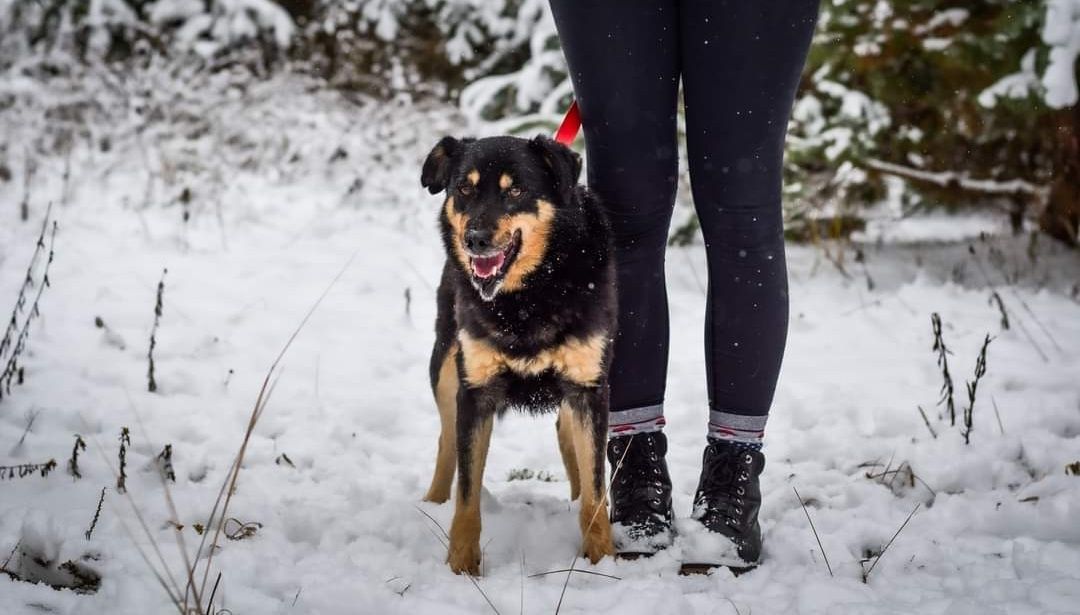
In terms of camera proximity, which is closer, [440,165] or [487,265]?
[487,265]

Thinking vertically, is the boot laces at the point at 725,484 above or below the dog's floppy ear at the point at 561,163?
below

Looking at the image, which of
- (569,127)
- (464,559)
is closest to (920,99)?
(569,127)

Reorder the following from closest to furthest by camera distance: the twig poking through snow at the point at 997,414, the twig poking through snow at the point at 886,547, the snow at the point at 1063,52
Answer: the twig poking through snow at the point at 886,547 → the twig poking through snow at the point at 997,414 → the snow at the point at 1063,52

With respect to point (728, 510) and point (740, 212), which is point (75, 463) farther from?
point (740, 212)

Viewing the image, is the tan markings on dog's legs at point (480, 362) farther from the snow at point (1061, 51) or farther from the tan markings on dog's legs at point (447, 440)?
the snow at point (1061, 51)

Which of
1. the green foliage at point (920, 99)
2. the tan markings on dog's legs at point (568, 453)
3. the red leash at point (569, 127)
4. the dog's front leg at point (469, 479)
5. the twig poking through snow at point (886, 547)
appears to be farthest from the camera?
the green foliage at point (920, 99)

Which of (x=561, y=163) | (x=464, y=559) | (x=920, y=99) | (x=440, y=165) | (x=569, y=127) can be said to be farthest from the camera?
(x=920, y=99)

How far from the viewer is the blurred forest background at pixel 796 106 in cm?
527

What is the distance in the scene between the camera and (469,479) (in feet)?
8.25

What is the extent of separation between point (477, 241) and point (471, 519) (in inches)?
34.3

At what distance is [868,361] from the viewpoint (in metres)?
4.44

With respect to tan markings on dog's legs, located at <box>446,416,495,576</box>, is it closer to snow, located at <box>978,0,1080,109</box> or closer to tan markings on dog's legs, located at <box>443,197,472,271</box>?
tan markings on dog's legs, located at <box>443,197,472,271</box>

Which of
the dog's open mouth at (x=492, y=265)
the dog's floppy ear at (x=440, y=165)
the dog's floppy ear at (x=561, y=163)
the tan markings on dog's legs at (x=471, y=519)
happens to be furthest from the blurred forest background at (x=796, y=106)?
the tan markings on dog's legs at (x=471, y=519)

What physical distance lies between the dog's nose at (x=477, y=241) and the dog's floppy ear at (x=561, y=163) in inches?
13.0
